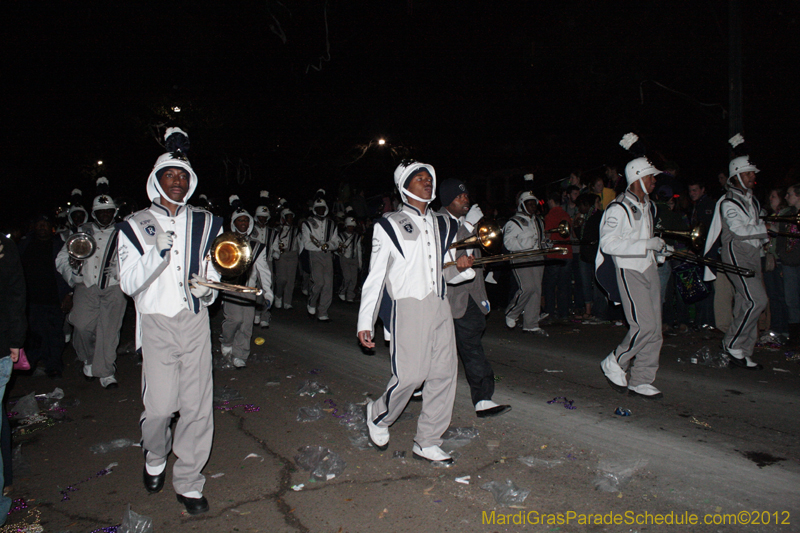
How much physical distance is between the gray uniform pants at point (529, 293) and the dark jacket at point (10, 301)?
270 inches

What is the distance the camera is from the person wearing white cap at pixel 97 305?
683 centimetres

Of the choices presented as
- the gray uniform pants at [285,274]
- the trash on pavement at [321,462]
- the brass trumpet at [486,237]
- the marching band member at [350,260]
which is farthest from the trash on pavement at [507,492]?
the marching band member at [350,260]

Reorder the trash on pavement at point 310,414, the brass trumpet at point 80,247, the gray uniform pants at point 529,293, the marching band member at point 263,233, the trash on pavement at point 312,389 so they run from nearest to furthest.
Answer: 1. the trash on pavement at point 310,414
2. the trash on pavement at point 312,389
3. the brass trumpet at point 80,247
4. the gray uniform pants at point 529,293
5. the marching band member at point 263,233

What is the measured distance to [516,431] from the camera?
4.89m

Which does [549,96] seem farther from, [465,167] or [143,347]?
[143,347]

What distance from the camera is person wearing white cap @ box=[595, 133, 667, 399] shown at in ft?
17.9

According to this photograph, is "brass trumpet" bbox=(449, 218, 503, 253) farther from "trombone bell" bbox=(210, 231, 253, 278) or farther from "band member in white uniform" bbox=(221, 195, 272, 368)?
"band member in white uniform" bbox=(221, 195, 272, 368)

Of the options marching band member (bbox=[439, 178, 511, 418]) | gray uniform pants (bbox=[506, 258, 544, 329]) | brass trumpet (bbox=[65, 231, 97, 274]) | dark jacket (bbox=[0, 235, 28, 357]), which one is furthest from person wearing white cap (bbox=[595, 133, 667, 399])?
brass trumpet (bbox=[65, 231, 97, 274])

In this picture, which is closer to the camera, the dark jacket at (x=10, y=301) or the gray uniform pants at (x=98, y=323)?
the dark jacket at (x=10, y=301)

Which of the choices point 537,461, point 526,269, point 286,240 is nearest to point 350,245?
point 286,240

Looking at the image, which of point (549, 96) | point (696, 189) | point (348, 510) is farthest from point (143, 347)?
point (549, 96)

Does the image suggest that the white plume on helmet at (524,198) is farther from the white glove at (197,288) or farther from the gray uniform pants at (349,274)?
the white glove at (197,288)

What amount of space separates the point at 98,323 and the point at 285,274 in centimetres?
621

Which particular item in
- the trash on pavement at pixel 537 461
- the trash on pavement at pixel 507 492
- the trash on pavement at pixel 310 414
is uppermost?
the trash on pavement at pixel 537 461
